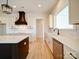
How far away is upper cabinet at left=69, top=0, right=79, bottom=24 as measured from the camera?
277 centimetres

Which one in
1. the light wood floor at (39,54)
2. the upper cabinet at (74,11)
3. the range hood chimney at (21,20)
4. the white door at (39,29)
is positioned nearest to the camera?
the upper cabinet at (74,11)

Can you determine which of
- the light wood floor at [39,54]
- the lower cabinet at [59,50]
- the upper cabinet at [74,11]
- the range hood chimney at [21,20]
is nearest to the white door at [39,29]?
the range hood chimney at [21,20]

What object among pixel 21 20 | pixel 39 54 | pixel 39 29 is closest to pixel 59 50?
pixel 39 54

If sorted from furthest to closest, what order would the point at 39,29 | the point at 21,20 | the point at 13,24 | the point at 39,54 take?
1. the point at 39,29
2. the point at 13,24
3. the point at 21,20
4. the point at 39,54

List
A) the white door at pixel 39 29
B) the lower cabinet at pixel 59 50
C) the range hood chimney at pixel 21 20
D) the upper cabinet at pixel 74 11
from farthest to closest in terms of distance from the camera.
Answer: the white door at pixel 39 29 < the range hood chimney at pixel 21 20 < the lower cabinet at pixel 59 50 < the upper cabinet at pixel 74 11

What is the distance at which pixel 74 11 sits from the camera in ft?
9.22

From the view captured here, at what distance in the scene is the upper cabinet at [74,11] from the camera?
2770 millimetres

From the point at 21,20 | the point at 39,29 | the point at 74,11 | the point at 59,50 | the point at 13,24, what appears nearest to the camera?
the point at 74,11

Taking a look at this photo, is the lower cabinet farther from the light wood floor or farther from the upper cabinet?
the light wood floor

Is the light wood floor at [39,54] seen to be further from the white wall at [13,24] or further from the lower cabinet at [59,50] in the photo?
the white wall at [13,24]

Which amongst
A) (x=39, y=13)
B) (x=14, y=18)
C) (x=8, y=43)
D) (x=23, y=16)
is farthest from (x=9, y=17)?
(x=8, y=43)

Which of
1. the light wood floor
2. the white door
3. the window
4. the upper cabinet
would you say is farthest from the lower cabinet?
the white door

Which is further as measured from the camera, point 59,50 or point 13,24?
point 13,24

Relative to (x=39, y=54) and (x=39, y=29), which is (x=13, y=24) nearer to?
(x=39, y=29)
